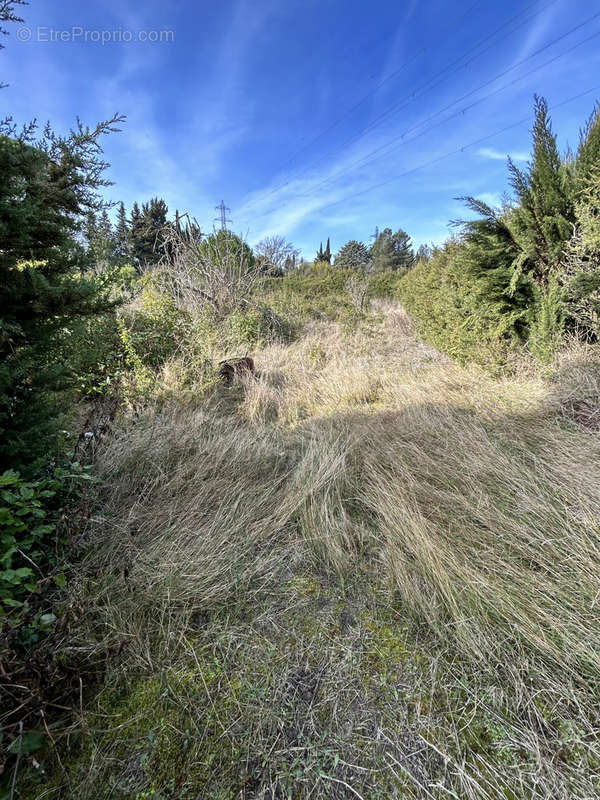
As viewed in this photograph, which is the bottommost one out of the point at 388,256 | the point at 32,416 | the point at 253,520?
the point at 253,520

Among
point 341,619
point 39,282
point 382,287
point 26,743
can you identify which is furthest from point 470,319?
point 382,287

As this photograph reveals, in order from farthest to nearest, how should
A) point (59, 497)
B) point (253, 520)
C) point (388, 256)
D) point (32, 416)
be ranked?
point (388, 256)
point (253, 520)
point (59, 497)
point (32, 416)

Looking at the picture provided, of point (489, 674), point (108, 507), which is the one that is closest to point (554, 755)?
point (489, 674)

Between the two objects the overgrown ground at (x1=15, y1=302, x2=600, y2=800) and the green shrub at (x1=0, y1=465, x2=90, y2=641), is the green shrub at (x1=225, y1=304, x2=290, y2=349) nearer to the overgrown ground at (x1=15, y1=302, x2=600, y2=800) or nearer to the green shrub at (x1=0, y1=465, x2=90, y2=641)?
the overgrown ground at (x1=15, y1=302, x2=600, y2=800)

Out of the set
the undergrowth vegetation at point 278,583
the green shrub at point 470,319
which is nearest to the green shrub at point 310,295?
the green shrub at point 470,319

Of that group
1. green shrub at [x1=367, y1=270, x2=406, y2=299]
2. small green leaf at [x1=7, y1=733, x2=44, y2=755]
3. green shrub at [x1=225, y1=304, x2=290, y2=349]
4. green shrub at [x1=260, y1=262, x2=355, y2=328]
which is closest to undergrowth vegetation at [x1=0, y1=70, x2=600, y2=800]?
small green leaf at [x1=7, y1=733, x2=44, y2=755]

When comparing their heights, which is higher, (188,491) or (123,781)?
(188,491)

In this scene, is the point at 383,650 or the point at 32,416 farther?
the point at 32,416

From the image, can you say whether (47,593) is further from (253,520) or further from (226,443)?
(226,443)

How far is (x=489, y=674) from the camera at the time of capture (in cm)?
112

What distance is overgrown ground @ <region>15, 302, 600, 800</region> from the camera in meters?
0.91

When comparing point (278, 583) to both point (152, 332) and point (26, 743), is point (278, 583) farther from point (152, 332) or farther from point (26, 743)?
point (152, 332)

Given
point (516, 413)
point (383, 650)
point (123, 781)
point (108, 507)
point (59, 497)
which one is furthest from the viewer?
point (516, 413)

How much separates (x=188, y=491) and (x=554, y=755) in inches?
78.0
